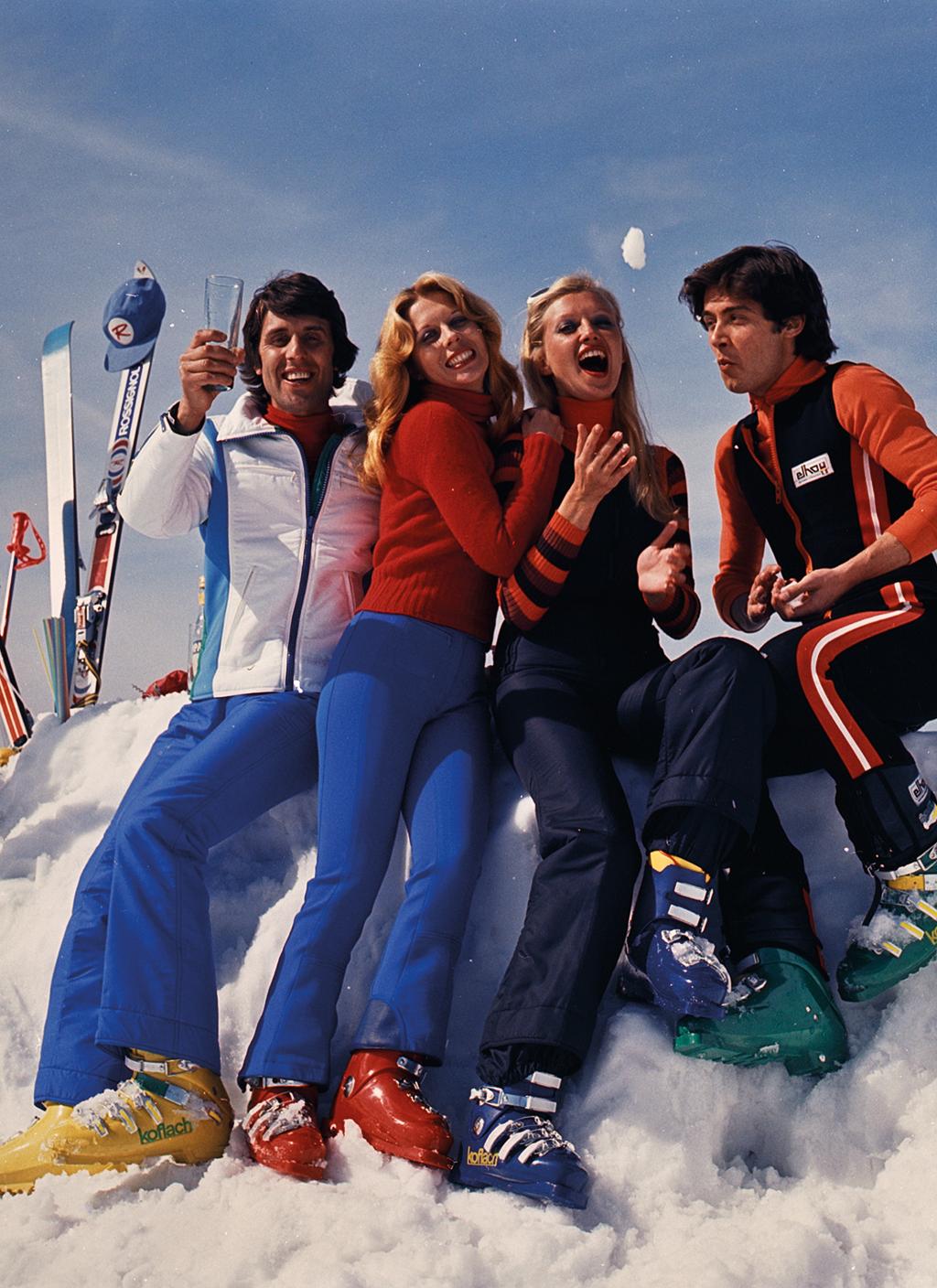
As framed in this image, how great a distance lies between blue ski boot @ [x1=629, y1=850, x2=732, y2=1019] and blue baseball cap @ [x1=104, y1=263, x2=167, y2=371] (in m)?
4.63

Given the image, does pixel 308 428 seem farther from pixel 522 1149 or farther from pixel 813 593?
pixel 522 1149

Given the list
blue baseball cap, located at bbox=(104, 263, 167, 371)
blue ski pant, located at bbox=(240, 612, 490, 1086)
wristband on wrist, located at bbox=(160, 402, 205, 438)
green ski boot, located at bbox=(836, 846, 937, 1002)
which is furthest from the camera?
blue baseball cap, located at bbox=(104, 263, 167, 371)

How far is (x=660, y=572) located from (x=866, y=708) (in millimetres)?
622

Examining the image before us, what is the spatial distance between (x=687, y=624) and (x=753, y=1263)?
64.9 inches

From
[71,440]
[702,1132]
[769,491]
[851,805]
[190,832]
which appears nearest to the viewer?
[702,1132]

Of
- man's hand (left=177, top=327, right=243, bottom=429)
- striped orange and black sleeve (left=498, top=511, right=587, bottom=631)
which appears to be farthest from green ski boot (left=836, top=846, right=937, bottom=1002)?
man's hand (left=177, top=327, right=243, bottom=429)

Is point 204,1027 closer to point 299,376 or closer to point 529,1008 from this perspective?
point 529,1008

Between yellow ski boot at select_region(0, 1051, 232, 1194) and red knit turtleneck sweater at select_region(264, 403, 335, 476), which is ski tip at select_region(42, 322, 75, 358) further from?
yellow ski boot at select_region(0, 1051, 232, 1194)

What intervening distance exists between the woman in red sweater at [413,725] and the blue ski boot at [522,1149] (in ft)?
0.31

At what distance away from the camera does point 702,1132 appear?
7.83 feet

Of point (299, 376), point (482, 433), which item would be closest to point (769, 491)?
point (482, 433)

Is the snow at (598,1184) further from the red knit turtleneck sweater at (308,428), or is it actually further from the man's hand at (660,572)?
the red knit turtleneck sweater at (308,428)

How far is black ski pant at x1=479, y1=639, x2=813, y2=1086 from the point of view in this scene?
239cm

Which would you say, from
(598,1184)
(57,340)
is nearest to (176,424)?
(598,1184)
